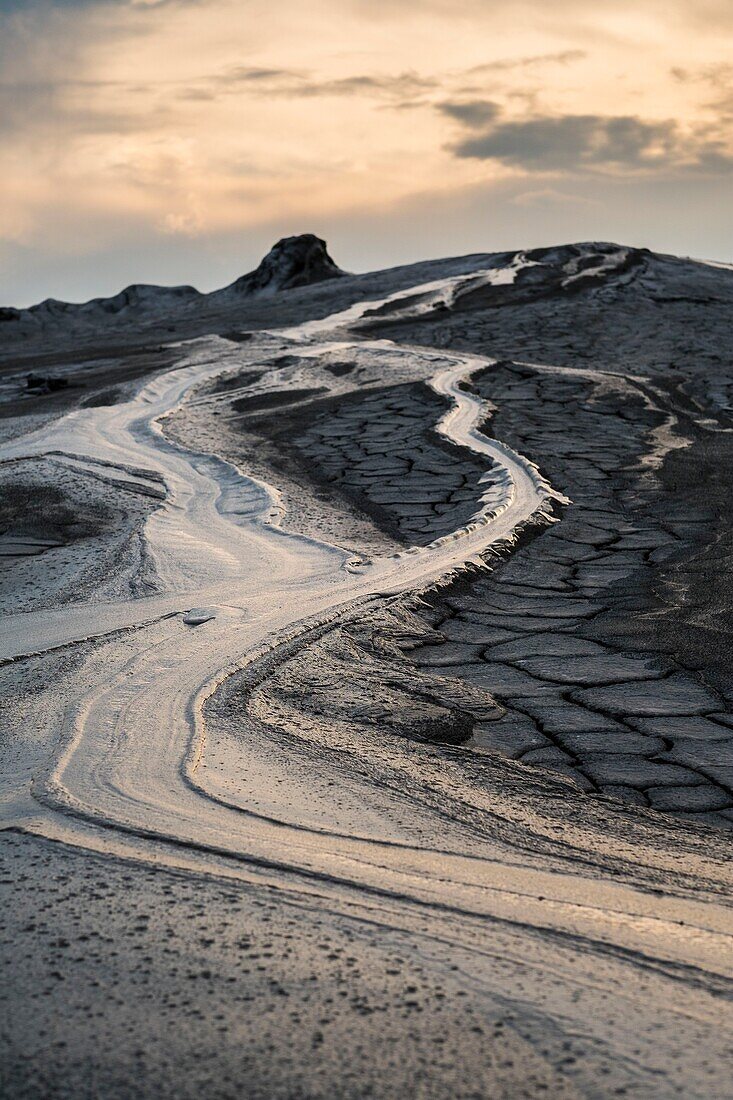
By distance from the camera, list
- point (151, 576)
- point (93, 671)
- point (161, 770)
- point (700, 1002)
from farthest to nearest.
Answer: point (151, 576), point (93, 671), point (161, 770), point (700, 1002)

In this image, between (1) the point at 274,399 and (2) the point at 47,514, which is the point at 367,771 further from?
(1) the point at 274,399

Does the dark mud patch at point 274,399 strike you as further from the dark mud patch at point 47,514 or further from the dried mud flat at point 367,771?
the dark mud patch at point 47,514

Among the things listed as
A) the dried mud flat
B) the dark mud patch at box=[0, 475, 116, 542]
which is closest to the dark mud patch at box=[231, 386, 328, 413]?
the dried mud flat

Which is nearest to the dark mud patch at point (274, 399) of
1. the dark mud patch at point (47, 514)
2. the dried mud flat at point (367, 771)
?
the dried mud flat at point (367, 771)

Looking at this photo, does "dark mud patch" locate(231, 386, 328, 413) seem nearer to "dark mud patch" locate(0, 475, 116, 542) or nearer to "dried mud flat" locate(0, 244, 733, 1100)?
"dried mud flat" locate(0, 244, 733, 1100)

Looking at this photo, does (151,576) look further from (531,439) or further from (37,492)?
(531,439)

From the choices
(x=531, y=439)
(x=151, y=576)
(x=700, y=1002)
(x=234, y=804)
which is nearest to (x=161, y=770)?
(x=234, y=804)

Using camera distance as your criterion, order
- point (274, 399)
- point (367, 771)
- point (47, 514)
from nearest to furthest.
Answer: point (367, 771)
point (47, 514)
point (274, 399)

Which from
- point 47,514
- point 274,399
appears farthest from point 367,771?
point 274,399

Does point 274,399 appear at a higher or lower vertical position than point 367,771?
higher

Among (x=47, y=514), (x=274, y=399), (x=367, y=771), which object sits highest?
(x=274, y=399)
